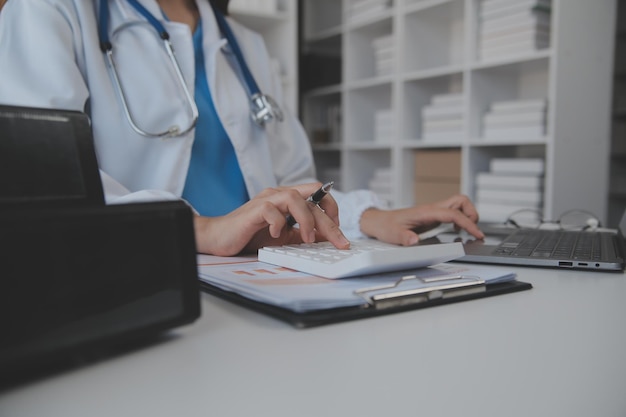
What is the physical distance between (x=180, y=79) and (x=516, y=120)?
1.78 meters

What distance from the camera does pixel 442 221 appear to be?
0.95 m

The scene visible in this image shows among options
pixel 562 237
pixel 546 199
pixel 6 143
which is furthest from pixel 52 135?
pixel 546 199

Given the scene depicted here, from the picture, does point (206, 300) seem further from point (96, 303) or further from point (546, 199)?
point (546, 199)

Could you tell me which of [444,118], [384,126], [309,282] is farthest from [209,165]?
[384,126]

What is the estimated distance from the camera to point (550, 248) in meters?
0.84

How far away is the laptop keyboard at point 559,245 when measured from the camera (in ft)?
2.57

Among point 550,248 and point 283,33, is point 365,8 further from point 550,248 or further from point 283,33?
point 550,248

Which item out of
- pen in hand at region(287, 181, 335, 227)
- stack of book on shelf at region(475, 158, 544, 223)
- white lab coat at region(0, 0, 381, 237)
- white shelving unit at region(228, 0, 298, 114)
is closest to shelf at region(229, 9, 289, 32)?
white shelving unit at region(228, 0, 298, 114)

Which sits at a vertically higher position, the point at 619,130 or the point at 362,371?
the point at 619,130

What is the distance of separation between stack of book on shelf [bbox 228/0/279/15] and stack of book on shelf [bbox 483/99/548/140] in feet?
4.02

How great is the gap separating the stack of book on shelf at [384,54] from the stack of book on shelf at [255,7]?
62 cm

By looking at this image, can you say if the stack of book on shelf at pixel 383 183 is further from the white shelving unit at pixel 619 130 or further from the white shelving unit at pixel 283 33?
the white shelving unit at pixel 619 130

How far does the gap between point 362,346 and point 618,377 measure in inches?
7.2

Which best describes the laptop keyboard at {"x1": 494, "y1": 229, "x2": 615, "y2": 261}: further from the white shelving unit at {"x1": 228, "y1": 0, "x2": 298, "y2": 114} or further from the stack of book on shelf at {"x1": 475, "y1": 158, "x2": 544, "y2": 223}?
the white shelving unit at {"x1": 228, "y1": 0, "x2": 298, "y2": 114}
